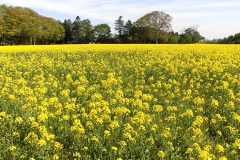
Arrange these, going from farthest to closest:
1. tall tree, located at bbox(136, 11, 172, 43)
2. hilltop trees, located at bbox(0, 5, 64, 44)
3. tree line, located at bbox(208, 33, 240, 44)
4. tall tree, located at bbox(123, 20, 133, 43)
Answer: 1. tall tree, located at bbox(123, 20, 133, 43)
2. tall tree, located at bbox(136, 11, 172, 43)
3. hilltop trees, located at bbox(0, 5, 64, 44)
4. tree line, located at bbox(208, 33, 240, 44)

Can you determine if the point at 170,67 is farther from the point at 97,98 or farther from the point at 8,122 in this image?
the point at 8,122

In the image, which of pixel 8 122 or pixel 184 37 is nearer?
pixel 8 122

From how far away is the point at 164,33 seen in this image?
93.9m

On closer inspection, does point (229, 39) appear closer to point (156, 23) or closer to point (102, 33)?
point (156, 23)

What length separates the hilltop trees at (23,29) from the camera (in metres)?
88.7

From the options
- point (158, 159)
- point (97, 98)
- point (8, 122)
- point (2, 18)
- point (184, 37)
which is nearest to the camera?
point (158, 159)

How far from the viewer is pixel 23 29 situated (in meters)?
89.7

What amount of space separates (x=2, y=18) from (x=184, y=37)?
149 feet

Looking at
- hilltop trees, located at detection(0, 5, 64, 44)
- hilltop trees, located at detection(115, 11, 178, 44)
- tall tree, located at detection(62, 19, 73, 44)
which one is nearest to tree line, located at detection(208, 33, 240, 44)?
hilltop trees, located at detection(115, 11, 178, 44)

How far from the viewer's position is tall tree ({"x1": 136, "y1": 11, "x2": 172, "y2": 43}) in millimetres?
94562

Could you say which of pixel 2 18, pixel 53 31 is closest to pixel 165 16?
pixel 53 31

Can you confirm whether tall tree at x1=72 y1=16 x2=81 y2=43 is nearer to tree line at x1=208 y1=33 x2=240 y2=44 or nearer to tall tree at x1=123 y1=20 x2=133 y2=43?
tall tree at x1=123 y1=20 x2=133 y2=43

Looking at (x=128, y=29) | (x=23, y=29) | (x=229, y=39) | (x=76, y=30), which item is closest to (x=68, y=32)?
(x=76, y=30)

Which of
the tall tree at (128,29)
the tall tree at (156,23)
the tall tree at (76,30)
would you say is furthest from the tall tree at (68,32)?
the tall tree at (156,23)
